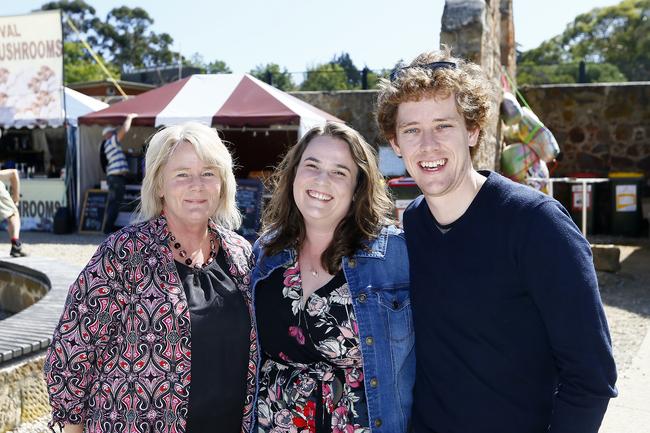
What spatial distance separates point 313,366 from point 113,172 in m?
10.5

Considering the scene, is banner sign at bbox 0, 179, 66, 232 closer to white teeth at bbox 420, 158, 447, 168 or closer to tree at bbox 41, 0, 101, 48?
white teeth at bbox 420, 158, 447, 168

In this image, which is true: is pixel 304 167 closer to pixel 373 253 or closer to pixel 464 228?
pixel 373 253

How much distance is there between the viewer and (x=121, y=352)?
198 cm

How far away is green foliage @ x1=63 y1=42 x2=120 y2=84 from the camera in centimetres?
4136

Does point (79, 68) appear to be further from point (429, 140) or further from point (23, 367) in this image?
point (429, 140)

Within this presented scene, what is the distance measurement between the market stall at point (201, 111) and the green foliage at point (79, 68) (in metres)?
26.3

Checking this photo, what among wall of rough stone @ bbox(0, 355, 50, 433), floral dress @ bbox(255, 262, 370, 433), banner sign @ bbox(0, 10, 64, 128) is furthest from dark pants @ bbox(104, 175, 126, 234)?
floral dress @ bbox(255, 262, 370, 433)

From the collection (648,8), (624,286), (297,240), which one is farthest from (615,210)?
(648,8)

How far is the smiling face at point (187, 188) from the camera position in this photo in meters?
2.17

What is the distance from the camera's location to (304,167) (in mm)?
2186

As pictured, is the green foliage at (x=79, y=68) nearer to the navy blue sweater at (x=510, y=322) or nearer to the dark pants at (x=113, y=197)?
the dark pants at (x=113, y=197)

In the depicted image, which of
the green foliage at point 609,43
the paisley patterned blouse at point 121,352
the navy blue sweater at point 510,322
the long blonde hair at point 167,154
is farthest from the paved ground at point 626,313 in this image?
the green foliage at point 609,43


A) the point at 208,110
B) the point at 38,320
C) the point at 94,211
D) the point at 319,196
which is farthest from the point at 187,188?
the point at 94,211

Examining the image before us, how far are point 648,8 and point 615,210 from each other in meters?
34.2
